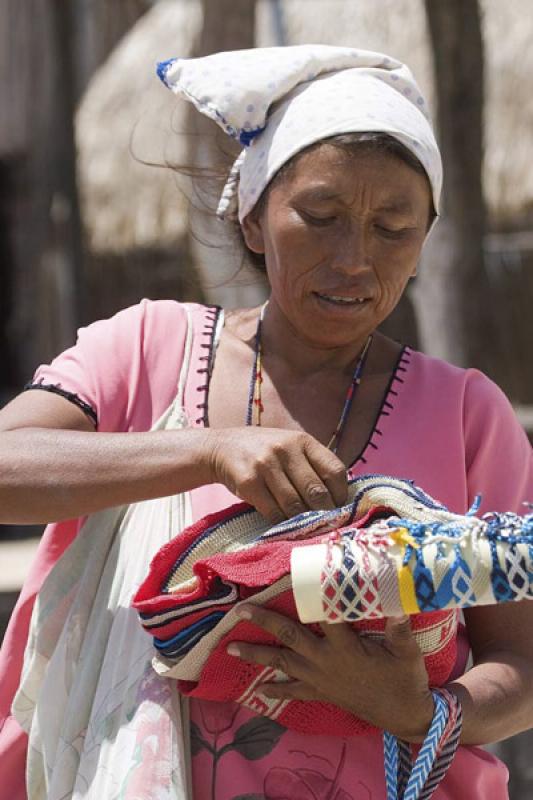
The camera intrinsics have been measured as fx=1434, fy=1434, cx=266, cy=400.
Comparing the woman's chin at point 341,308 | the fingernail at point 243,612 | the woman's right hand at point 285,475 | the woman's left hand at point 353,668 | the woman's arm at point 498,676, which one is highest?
the woman's chin at point 341,308

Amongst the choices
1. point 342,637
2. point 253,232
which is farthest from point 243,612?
point 253,232

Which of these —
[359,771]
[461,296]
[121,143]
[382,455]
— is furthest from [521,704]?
[121,143]

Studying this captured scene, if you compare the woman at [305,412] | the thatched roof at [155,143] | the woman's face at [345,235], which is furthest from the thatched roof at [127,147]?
the woman's face at [345,235]

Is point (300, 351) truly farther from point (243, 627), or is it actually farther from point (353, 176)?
point (243, 627)

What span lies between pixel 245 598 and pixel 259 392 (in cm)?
49

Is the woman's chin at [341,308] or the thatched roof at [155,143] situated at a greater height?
the woman's chin at [341,308]

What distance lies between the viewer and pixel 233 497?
7.50ft

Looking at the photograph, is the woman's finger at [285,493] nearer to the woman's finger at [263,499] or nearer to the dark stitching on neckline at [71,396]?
the woman's finger at [263,499]

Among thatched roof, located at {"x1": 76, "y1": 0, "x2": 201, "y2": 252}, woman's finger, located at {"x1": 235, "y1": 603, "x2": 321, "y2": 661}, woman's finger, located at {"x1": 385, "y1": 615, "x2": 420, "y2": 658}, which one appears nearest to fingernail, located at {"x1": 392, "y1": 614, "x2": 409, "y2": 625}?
woman's finger, located at {"x1": 385, "y1": 615, "x2": 420, "y2": 658}

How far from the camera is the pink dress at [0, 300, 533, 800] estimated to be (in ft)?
7.07

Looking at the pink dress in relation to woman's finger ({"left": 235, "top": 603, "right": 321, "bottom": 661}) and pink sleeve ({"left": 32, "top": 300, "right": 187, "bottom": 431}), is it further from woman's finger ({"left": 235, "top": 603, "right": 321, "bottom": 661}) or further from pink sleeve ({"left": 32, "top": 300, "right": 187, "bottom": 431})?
woman's finger ({"left": 235, "top": 603, "right": 321, "bottom": 661})

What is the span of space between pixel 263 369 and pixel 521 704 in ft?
2.33

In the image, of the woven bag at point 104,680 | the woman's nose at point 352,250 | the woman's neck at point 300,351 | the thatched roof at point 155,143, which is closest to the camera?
the woven bag at point 104,680

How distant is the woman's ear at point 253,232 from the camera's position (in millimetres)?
2492
